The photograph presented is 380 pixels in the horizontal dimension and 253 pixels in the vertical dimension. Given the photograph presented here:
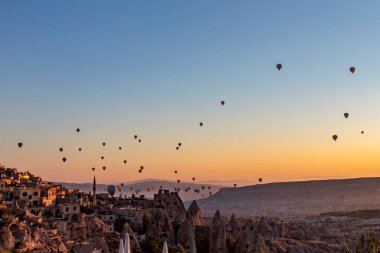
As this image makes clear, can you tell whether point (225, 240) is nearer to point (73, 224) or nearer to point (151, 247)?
point (151, 247)

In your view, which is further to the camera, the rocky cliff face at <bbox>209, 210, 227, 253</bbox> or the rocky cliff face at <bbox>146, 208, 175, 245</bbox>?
the rocky cliff face at <bbox>209, 210, 227, 253</bbox>

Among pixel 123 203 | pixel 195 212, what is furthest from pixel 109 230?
pixel 123 203

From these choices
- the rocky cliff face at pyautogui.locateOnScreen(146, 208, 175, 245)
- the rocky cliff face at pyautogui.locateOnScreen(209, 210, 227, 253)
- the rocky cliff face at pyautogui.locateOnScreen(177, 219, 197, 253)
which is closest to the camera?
the rocky cliff face at pyautogui.locateOnScreen(177, 219, 197, 253)

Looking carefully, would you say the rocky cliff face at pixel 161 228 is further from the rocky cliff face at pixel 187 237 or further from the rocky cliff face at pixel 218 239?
the rocky cliff face at pixel 218 239

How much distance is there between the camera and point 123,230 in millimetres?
75812

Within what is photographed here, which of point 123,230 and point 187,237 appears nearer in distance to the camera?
point 123,230

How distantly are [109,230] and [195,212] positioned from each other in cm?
2177

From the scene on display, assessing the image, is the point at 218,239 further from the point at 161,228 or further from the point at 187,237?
the point at 161,228

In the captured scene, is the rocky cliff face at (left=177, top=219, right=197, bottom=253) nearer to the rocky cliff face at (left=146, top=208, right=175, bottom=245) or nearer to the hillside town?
the hillside town

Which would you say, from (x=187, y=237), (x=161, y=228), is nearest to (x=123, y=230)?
(x=161, y=228)

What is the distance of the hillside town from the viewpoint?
203ft

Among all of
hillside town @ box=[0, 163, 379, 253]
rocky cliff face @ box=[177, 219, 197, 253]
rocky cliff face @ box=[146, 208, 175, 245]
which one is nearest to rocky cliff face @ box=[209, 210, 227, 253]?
hillside town @ box=[0, 163, 379, 253]

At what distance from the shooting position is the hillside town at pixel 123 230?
203 feet

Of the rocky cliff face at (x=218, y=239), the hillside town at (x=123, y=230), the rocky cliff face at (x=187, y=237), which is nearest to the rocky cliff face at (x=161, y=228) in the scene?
the hillside town at (x=123, y=230)
